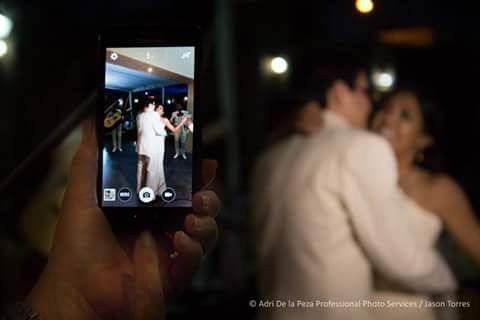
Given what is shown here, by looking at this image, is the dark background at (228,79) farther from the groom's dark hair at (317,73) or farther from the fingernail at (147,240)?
→ the fingernail at (147,240)

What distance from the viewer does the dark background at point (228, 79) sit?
1.54 m

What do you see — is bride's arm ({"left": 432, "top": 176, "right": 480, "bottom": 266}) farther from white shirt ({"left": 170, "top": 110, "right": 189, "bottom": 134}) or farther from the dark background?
white shirt ({"left": 170, "top": 110, "right": 189, "bottom": 134})

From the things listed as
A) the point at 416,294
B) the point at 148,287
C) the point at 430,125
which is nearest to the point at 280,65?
the point at 430,125

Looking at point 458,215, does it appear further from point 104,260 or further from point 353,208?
point 104,260

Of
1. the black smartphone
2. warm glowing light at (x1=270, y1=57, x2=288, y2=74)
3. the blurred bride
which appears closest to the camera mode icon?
the black smartphone

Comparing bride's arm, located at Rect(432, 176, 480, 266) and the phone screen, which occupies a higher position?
the phone screen

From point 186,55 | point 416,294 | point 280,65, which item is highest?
point 280,65

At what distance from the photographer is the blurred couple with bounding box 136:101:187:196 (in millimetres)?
795

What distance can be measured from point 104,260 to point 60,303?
73mm

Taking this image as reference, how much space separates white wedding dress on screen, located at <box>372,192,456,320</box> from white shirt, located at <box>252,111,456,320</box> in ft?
0.07

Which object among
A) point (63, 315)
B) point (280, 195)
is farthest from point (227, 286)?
point (63, 315)

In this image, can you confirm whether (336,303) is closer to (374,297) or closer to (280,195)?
(374,297)

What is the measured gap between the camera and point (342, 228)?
1.44 meters

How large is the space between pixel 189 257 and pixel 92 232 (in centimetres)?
14
